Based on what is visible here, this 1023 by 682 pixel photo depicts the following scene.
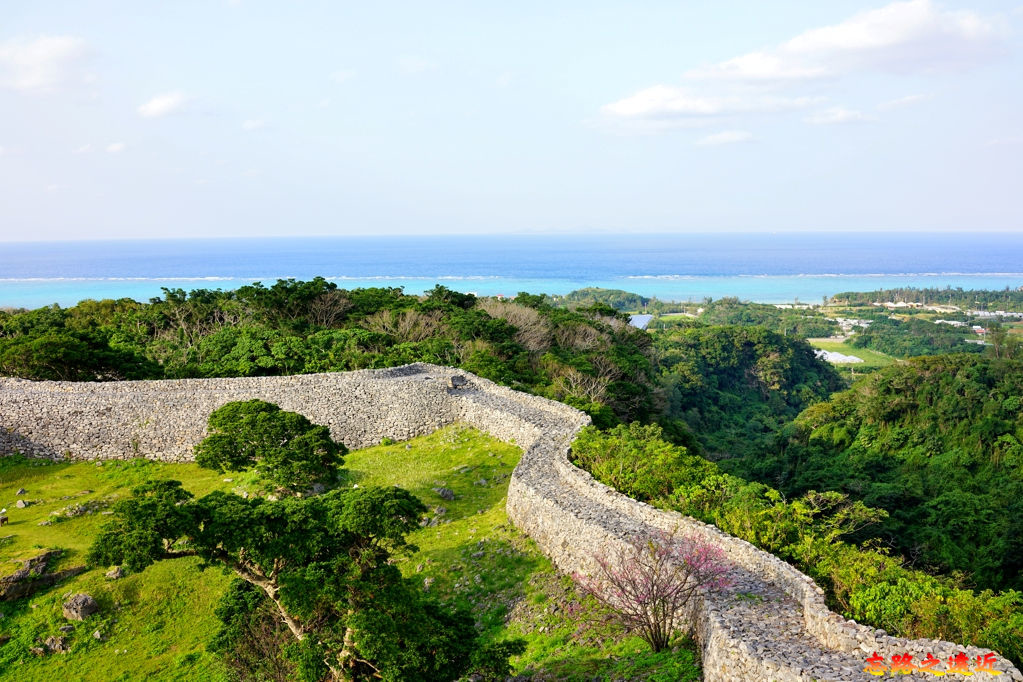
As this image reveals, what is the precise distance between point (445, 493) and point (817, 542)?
375 inches

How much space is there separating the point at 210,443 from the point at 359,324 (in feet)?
63.3

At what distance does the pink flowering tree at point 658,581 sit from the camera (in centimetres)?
1120

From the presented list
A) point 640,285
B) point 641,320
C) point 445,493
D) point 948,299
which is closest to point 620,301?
point 641,320

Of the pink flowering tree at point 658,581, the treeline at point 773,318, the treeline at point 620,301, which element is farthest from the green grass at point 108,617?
the treeline at point 620,301

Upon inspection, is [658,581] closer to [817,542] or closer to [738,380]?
[817,542]

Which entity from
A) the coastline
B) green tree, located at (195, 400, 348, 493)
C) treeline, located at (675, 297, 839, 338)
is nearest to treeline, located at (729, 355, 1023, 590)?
green tree, located at (195, 400, 348, 493)

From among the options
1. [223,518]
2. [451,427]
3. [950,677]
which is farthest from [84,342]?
[950,677]

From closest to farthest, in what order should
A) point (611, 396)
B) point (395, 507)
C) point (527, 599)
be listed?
point (395, 507), point (527, 599), point (611, 396)

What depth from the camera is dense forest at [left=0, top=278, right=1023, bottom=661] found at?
41.2 feet

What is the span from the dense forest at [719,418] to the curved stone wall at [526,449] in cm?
81

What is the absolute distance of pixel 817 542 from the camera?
12.2 meters

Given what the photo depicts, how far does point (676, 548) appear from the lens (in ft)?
41.0

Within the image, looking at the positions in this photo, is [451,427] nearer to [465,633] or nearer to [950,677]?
[465,633]

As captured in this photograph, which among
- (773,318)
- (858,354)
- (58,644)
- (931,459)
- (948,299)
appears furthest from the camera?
(948,299)
